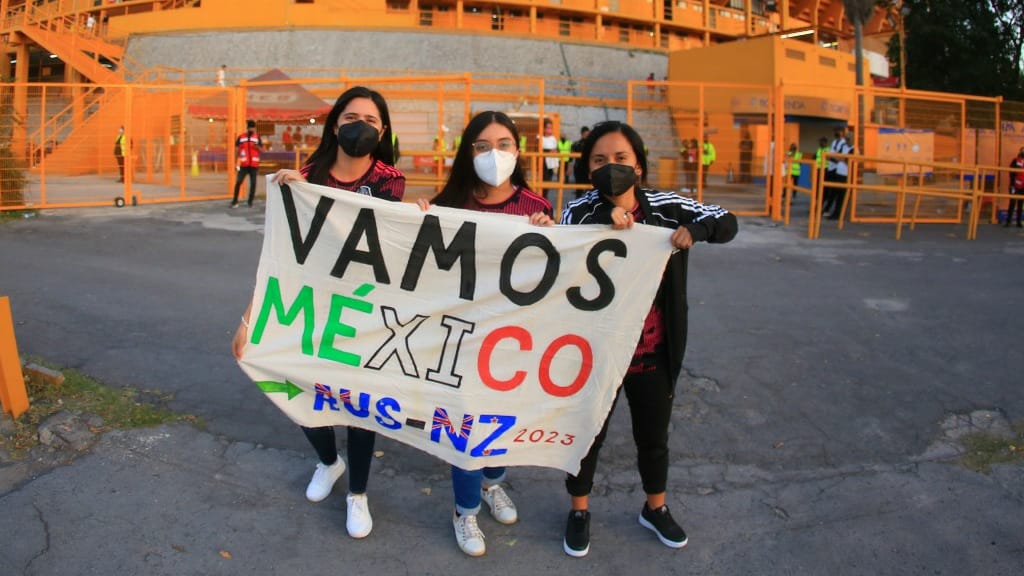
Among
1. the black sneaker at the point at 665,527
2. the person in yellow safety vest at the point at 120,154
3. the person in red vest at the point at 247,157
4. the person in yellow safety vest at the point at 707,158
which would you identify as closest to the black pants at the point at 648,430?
the black sneaker at the point at 665,527

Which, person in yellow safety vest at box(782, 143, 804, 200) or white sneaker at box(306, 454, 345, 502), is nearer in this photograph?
white sneaker at box(306, 454, 345, 502)

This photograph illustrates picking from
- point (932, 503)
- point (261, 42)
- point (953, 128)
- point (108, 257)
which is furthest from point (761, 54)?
point (932, 503)

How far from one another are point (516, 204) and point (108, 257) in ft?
25.9

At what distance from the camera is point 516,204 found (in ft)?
11.6

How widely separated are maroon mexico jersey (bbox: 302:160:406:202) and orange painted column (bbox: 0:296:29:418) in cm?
214

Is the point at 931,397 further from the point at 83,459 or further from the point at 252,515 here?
the point at 83,459

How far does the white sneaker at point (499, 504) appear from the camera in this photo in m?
3.66

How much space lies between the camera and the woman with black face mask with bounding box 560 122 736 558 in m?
3.23

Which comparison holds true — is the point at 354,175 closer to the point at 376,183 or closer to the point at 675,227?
the point at 376,183

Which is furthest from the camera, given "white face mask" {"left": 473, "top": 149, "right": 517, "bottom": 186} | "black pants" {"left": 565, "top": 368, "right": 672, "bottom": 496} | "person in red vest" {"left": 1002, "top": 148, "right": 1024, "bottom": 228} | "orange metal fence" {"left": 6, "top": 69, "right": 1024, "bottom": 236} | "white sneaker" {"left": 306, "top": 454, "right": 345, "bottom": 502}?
"person in red vest" {"left": 1002, "top": 148, "right": 1024, "bottom": 228}

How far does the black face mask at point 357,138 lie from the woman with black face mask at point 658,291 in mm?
968

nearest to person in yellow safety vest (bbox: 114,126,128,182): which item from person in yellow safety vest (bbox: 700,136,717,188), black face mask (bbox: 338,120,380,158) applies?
person in yellow safety vest (bbox: 700,136,717,188)

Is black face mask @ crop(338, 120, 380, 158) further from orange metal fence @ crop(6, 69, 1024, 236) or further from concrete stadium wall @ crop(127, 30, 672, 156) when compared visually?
concrete stadium wall @ crop(127, 30, 672, 156)

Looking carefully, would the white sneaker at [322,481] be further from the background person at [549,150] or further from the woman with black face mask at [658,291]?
the background person at [549,150]
